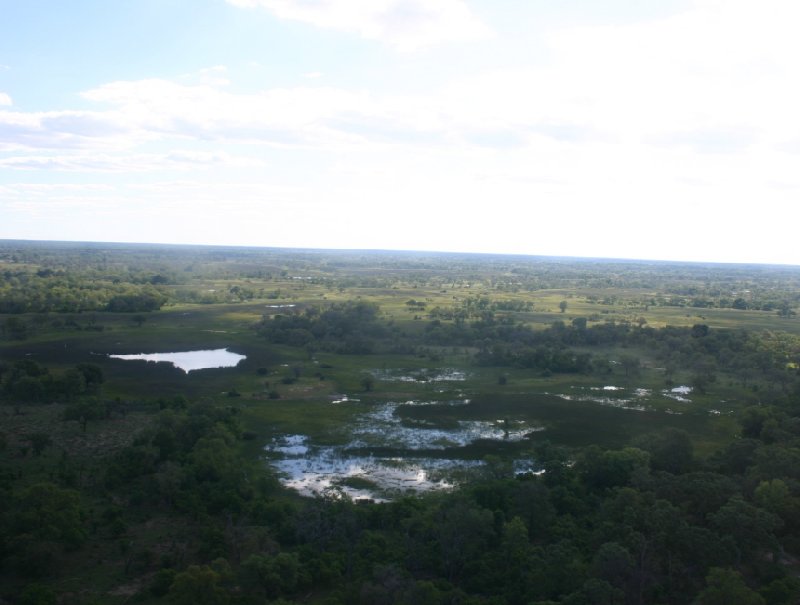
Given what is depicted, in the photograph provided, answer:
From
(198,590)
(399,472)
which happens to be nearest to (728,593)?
(198,590)

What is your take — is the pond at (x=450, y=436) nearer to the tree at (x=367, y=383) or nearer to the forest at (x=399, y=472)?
the forest at (x=399, y=472)

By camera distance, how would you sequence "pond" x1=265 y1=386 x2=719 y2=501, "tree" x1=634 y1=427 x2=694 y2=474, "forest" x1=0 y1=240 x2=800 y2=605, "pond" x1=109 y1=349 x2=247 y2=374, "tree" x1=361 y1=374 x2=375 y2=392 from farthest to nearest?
1. "pond" x1=109 y1=349 x2=247 y2=374
2. "tree" x1=361 y1=374 x2=375 y2=392
3. "pond" x1=265 y1=386 x2=719 y2=501
4. "tree" x1=634 y1=427 x2=694 y2=474
5. "forest" x1=0 y1=240 x2=800 y2=605

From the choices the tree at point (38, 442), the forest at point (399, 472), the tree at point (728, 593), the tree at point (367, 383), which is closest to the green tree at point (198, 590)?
the forest at point (399, 472)

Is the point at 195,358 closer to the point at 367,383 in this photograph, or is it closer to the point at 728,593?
the point at 367,383

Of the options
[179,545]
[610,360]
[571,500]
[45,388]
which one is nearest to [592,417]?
[571,500]

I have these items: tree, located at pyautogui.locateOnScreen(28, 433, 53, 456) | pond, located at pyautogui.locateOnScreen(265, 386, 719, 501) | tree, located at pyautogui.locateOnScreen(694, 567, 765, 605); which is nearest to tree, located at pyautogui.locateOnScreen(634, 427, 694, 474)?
pond, located at pyautogui.locateOnScreen(265, 386, 719, 501)

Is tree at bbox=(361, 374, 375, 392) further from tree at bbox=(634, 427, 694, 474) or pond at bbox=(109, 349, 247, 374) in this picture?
tree at bbox=(634, 427, 694, 474)

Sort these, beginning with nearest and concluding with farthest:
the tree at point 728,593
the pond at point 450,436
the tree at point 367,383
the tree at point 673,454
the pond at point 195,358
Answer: the tree at point 728,593
the tree at point 673,454
the pond at point 450,436
the tree at point 367,383
the pond at point 195,358
